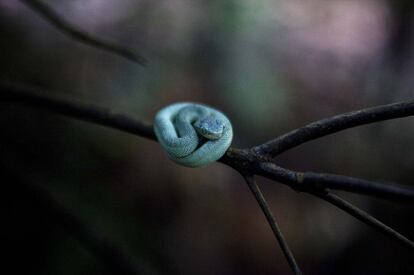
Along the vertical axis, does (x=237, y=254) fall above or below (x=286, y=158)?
below

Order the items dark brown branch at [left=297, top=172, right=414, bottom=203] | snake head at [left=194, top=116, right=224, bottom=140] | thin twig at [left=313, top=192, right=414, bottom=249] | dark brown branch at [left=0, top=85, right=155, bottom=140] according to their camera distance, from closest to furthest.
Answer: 1. dark brown branch at [left=297, top=172, right=414, bottom=203]
2. thin twig at [left=313, top=192, right=414, bottom=249]
3. snake head at [left=194, top=116, right=224, bottom=140]
4. dark brown branch at [left=0, top=85, right=155, bottom=140]

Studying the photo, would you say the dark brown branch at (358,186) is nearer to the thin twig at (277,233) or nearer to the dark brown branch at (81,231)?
the thin twig at (277,233)

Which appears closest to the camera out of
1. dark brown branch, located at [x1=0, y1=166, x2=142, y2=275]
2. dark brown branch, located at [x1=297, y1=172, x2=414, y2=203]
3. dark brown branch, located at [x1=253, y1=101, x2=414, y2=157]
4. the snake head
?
dark brown branch, located at [x1=297, y1=172, x2=414, y2=203]

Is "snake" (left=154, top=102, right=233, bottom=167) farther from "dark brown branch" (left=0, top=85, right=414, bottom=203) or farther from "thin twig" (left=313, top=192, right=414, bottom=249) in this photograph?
"thin twig" (left=313, top=192, right=414, bottom=249)

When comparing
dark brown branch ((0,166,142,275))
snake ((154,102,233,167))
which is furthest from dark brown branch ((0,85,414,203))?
dark brown branch ((0,166,142,275))

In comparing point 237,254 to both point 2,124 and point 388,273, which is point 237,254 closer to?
point 388,273

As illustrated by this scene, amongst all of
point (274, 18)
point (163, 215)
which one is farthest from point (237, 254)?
point (274, 18)
